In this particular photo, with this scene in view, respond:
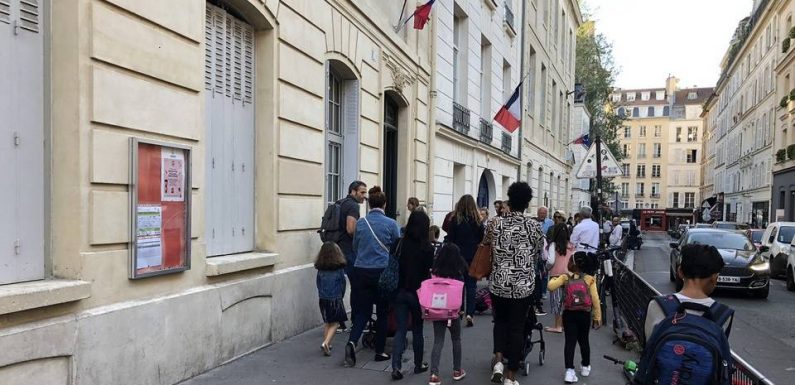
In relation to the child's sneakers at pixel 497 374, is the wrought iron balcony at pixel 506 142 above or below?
above

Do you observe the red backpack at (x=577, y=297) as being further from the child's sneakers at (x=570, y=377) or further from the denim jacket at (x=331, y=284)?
the denim jacket at (x=331, y=284)

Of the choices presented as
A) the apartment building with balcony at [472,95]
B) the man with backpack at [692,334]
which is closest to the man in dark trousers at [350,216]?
the man with backpack at [692,334]

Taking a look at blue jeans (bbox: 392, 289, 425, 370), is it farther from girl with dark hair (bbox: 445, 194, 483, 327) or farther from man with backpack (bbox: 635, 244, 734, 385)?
man with backpack (bbox: 635, 244, 734, 385)

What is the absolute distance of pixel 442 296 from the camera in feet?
17.1

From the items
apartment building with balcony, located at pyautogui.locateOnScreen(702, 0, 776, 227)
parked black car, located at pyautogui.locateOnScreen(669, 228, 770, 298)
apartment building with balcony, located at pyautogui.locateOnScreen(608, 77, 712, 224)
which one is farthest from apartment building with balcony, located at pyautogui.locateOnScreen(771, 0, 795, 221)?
apartment building with balcony, located at pyautogui.locateOnScreen(608, 77, 712, 224)

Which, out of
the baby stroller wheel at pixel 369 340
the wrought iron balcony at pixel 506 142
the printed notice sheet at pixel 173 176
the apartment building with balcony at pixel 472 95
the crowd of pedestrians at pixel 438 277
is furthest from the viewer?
the wrought iron balcony at pixel 506 142

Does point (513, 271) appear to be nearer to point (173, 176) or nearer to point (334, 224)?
point (334, 224)

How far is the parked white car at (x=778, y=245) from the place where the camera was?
15500mm

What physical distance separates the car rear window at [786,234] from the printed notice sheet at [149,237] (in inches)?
685

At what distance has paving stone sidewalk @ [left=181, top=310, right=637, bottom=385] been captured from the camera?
5.38 m

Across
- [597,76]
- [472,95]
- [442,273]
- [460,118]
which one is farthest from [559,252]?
[597,76]

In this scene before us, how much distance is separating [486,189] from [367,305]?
13206 mm

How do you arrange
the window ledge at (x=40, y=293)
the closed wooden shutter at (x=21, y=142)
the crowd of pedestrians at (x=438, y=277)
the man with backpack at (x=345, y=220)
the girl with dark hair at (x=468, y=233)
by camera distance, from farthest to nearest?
the girl with dark hair at (x=468, y=233)
the man with backpack at (x=345, y=220)
the crowd of pedestrians at (x=438, y=277)
the closed wooden shutter at (x=21, y=142)
the window ledge at (x=40, y=293)

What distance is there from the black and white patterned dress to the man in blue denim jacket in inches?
48.6
